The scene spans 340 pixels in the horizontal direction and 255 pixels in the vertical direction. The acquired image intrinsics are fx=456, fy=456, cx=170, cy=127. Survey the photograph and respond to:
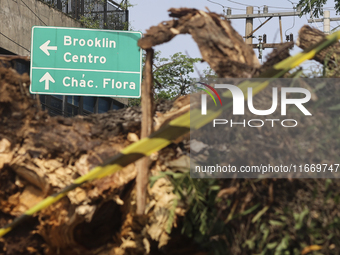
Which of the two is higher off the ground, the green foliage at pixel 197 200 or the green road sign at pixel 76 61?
the green road sign at pixel 76 61

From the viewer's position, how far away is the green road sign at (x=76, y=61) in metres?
7.68

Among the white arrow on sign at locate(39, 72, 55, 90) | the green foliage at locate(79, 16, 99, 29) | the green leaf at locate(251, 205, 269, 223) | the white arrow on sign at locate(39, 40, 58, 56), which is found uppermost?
the green foliage at locate(79, 16, 99, 29)

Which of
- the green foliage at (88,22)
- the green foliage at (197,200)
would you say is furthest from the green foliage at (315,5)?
the green foliage at (197,200)

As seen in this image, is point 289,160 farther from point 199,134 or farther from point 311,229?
point 199,134

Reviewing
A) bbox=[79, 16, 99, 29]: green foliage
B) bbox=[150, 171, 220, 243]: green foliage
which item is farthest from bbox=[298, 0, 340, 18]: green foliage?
bbox=[150, 171, 220, 243]: green foliage

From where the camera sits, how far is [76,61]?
7.67 metres

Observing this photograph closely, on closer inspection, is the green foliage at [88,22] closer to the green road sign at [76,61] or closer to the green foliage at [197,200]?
the green road sign at [76,61]

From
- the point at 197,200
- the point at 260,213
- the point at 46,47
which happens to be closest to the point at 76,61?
the point at 46,47

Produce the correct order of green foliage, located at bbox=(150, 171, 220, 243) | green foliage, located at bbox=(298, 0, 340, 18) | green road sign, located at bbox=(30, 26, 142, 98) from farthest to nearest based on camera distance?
green foliage, located at bbox=(298, 0, 340, 18), green road sign, located at bbox=(30, 26, 142, 98), green foliage, located at bbox=(150, 171, 220, 243)

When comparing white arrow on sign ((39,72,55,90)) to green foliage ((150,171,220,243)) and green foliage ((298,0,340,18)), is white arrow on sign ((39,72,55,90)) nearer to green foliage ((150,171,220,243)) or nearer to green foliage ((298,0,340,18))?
green foliage ((150,171,220,243))

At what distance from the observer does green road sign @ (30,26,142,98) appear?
7.68 meters

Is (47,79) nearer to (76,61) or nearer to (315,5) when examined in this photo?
(76,61)

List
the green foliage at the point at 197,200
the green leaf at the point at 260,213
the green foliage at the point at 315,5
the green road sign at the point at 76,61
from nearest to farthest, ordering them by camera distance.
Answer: the green leaf at the point at 260,213 < the green foliage at the point at 197,200 < the green road sign at the point at 76,61 < the green foliage at the point at 315,5

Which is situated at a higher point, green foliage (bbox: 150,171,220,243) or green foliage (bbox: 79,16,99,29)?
green foliage (bbox: 79,16,99,29)
